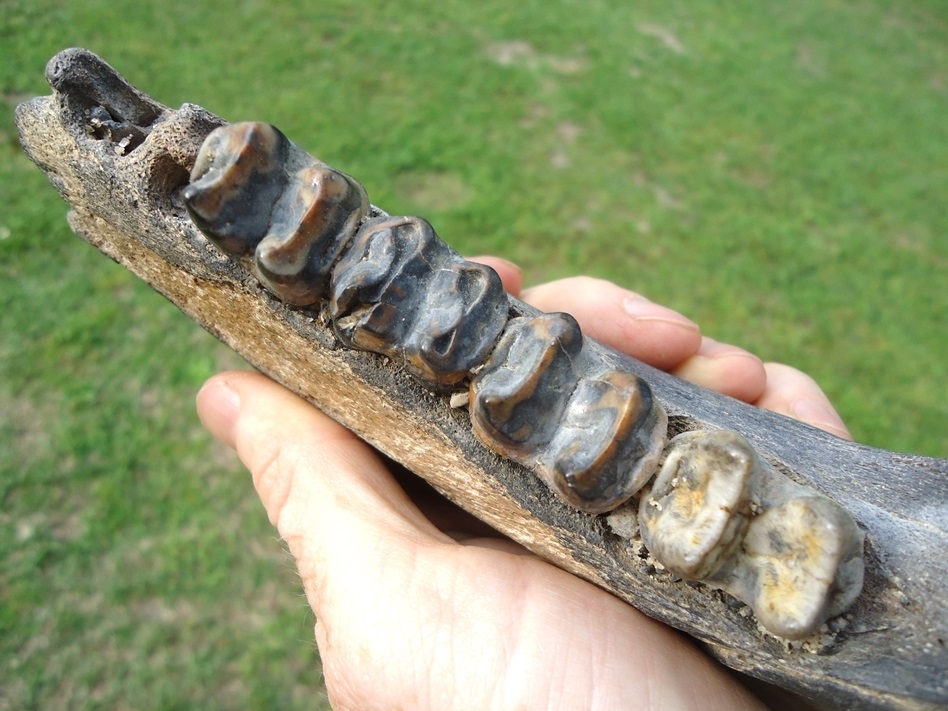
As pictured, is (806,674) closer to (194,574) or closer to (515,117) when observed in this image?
(194,574)

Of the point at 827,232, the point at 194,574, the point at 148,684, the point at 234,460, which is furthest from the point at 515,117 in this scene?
the point at 148,684

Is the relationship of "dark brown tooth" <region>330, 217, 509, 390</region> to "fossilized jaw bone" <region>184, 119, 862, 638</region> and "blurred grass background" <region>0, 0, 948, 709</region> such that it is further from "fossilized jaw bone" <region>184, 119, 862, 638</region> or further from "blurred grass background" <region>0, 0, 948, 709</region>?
"blurred grass background" <region>0, 0, 948, 709</region>

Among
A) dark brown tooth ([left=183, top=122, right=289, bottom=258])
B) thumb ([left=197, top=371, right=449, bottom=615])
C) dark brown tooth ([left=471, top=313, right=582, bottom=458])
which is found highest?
dark brown tooth ([left=183, top=122, right=289, bottom=258])

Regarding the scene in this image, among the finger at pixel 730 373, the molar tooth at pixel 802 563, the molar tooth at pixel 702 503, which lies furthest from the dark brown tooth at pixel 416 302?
the finger at pixel 730 373

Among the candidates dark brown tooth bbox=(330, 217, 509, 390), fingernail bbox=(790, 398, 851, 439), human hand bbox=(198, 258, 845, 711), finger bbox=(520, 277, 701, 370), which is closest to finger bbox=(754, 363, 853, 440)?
fingernail bbox=(790, 398, 851, 439)

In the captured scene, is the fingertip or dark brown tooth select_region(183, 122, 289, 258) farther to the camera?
the fingertip

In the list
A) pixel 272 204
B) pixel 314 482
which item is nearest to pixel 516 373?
pixel 272 204

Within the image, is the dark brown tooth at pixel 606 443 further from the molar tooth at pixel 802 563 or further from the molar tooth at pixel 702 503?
the molar tooth at pixel 802 563
